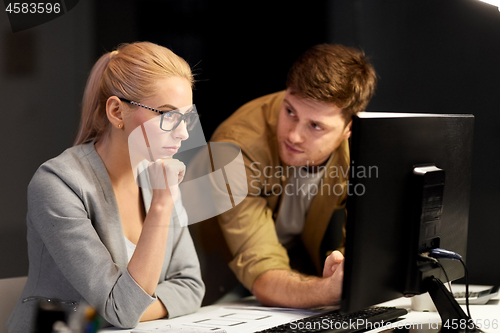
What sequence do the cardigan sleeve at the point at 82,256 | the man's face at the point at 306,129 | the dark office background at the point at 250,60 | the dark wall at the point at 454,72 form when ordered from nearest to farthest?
the cardigan sleeve at the point at 82,256
the dark office background at the point at 250,60
the man's face at the point at 306,129
the dark wall at the point at 454,72

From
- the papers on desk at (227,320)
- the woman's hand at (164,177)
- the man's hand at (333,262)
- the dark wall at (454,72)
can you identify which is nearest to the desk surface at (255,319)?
the papers on desk at (227,320)

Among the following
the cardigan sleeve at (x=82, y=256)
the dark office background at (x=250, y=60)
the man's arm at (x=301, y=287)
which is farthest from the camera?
the dark office background at (x=250, y=60)

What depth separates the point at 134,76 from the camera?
1.20 m

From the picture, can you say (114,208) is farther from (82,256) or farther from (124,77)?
(124,77)

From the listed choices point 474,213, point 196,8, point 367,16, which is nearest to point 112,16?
point 196,8

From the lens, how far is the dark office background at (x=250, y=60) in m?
1.56

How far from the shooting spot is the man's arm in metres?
1.29

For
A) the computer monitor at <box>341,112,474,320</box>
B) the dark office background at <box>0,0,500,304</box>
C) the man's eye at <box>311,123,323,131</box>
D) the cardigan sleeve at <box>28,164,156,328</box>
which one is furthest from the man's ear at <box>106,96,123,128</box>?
the man's eye at <box>311,123,323,131</box>

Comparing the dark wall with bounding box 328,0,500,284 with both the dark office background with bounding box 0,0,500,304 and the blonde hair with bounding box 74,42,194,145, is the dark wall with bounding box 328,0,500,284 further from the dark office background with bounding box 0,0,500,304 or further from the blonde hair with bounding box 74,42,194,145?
the blonde hair with bounding box 74,42,194,145

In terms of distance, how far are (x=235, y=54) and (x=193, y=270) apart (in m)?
1.31

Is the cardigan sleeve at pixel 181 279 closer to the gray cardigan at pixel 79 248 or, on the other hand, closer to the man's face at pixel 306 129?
the gray cardigan at pixel 79 248

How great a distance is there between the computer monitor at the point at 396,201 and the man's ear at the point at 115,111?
2.08 feet

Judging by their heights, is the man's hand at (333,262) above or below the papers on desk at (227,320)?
above

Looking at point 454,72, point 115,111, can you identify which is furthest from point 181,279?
point 454,72
